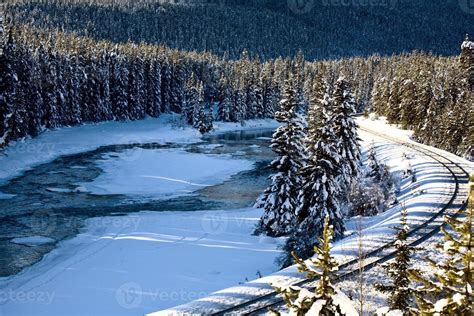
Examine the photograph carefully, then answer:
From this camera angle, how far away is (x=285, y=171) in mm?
27734

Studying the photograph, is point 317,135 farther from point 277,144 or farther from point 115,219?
point 115,219

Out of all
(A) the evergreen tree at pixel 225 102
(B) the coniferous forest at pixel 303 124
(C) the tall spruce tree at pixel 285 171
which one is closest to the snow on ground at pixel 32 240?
(B) the coniferous forest at pixel 303 124

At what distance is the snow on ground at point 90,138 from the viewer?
50844mm

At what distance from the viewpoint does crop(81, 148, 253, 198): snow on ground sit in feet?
136

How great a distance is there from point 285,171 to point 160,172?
78.7 feet

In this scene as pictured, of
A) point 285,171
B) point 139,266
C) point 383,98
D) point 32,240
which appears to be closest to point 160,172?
point 32,240

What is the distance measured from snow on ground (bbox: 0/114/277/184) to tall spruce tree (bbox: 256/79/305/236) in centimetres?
2806

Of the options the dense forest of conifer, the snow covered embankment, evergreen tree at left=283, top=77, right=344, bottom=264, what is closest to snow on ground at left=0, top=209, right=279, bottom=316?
evergreen tree at left=283, top=77, right=344, bottom=264

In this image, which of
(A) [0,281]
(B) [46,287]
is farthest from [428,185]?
(A) [0,281]

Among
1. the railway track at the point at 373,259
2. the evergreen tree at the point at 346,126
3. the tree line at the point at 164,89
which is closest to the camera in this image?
the railway track at the point at 373,259

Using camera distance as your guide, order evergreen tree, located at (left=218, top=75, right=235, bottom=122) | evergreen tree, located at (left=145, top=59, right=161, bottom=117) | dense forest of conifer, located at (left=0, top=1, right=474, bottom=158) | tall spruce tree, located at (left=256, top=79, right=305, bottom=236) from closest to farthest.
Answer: tall spruce tree, located at (left=256, top=79, right=305, bottom=236)
dense forest of conifer, located at (left=0, top=1, right=474, bottom=158)
evergreen tree, located at (left=218, top=75, right=235, bottom=122)
evergreen tree, located at (left=145, top=59, right=161, bottom=117)

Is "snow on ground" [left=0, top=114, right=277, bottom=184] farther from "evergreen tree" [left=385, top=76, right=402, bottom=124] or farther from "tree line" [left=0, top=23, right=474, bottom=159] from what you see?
"evergreen tree" [left=385, top=76, right=402, bottom=124]

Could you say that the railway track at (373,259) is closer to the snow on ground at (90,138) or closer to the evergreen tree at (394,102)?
the snow on ground at (90,138)

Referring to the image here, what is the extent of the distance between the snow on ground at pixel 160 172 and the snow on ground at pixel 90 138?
7.26m
